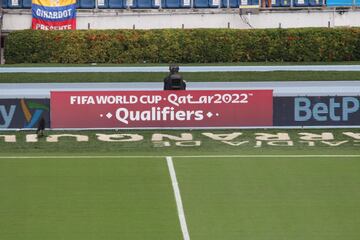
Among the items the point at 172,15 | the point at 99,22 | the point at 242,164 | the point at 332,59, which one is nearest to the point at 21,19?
the point at 99,22

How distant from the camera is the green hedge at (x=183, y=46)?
43562 mm

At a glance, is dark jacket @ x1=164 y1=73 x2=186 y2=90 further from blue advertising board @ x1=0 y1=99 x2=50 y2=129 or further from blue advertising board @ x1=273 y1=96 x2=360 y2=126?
blue advertising board @ x1=0 y1=99 x2=50 y2=129

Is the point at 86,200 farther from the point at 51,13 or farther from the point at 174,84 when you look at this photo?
the point at 51,13

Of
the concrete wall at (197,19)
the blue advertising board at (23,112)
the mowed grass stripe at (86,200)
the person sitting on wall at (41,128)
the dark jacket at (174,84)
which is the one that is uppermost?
the concrete wall at (197,19)

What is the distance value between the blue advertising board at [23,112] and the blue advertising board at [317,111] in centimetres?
512

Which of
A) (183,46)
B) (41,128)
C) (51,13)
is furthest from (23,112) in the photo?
(51,13)

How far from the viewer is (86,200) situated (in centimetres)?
1798

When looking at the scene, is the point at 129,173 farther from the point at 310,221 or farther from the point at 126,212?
the point at 310,221

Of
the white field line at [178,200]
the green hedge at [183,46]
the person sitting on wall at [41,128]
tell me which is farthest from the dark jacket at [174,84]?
the green hedge at [183,46]

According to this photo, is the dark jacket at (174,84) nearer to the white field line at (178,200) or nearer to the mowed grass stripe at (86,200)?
the white field line at (178,200)

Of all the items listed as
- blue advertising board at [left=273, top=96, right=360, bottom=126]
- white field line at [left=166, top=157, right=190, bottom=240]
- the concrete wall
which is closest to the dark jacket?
blue advertising board at [left=273, top=96, right=360, bottom=126]

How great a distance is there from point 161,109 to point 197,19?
72.2ft

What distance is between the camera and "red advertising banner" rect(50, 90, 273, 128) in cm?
2530

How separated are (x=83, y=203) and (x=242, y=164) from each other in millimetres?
4594
